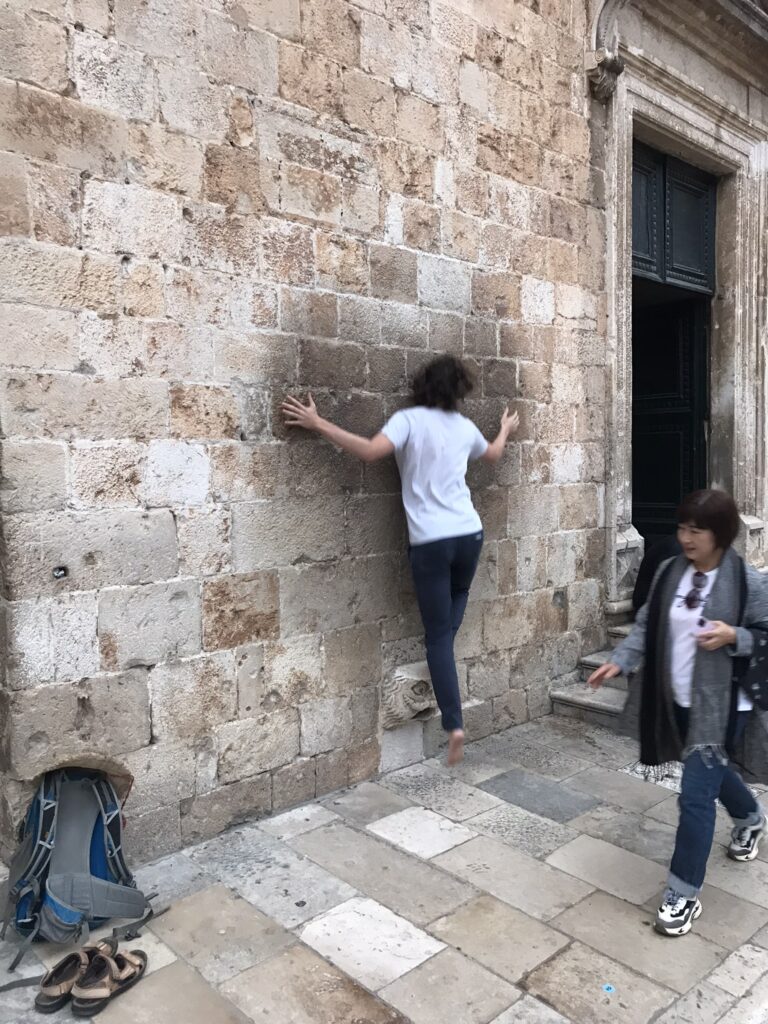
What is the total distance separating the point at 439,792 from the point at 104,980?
173cm

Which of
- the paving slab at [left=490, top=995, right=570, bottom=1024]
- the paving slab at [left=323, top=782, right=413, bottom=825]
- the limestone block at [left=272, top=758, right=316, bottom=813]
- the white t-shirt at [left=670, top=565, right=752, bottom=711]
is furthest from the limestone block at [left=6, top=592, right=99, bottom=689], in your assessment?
the white t-shirt at [left=670, top=565, right=752, bottom=711]

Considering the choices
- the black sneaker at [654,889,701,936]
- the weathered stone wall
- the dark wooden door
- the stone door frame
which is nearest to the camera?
the black sneaker at [654,889,701,936]

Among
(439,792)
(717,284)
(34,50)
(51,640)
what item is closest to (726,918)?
(439,792)

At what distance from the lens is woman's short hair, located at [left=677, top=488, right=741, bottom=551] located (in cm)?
252

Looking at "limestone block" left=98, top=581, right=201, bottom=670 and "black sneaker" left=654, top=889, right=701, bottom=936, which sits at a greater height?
"limestone block" left=98, top=581, right=201, bottom=670

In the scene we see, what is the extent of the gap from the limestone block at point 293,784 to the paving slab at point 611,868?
3.51 ft

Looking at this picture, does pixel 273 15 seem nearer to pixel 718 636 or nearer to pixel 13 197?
pixel 13 197

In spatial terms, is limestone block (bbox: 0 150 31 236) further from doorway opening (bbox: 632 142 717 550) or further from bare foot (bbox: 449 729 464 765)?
doorway opening (bbox: 632 142 717 550)

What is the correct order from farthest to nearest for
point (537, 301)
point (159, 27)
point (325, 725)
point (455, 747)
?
1. point (537, 301)
2. point (325, 725)
3. point (455, 747)
4. point (159, 27)

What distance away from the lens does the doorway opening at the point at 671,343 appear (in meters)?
5.74

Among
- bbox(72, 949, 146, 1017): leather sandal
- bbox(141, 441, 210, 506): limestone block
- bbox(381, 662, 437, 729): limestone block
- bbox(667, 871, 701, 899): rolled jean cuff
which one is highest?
bbox(141, 441, 210, 506): limestone block

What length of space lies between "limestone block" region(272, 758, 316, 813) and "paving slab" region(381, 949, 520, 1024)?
117 cm

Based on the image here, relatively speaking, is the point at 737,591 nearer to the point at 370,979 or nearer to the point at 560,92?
the point at 370,979

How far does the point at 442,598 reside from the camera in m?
3.53
